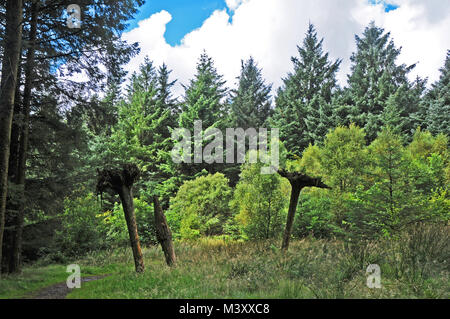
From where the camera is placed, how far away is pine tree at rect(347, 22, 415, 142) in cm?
2338

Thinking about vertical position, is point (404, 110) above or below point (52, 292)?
above

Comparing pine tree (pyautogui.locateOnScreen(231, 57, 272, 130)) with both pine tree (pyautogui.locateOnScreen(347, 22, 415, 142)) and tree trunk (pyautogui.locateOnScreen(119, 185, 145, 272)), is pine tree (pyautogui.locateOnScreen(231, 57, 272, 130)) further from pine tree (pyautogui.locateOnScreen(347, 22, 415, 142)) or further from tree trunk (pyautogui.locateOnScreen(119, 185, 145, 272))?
tree trunk (pyautogui.locateOnScreen(119, 185, 145, 272))

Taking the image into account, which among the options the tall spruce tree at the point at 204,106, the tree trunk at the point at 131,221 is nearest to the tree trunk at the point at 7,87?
→ the tree trunk at the point at 131,221

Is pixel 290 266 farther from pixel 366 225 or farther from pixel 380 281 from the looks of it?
pixel 366 225

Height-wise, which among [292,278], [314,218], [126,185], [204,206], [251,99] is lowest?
[292,278]

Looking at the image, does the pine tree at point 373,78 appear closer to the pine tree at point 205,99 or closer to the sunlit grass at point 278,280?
the pine tree at point 205,99

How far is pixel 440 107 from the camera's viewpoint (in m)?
20.3

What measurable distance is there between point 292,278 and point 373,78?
84.4 ft

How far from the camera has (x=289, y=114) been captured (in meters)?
27.2

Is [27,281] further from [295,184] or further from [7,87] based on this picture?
[295,184]

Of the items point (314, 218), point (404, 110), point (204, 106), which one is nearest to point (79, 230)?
point (314, 218)

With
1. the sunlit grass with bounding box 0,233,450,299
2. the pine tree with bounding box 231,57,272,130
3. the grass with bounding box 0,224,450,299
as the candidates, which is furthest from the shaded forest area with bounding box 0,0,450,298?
the pine tree with bounding box 231,57,272,130

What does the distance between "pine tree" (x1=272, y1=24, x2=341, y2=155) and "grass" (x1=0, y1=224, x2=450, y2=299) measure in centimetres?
1914
